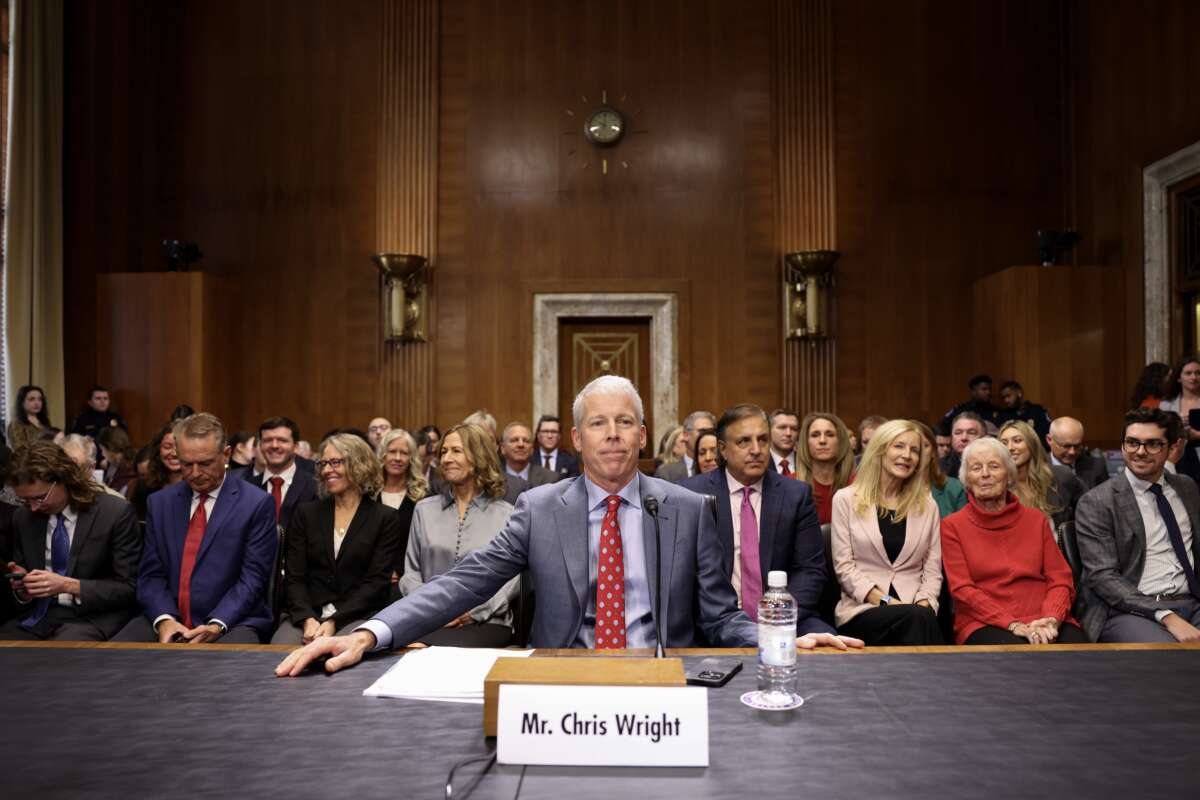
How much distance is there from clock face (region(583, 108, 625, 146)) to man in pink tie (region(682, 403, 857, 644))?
636cm

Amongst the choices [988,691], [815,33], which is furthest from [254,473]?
[815,33]

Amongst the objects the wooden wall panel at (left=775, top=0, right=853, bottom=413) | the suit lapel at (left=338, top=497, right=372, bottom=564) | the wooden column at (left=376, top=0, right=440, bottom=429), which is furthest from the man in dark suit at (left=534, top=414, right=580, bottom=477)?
the suit lapel at (left=338, top=497, right=372, bottom=564)

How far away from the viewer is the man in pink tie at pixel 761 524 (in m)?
3.43

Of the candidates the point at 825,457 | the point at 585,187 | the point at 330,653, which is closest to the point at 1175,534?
the point at 825,457

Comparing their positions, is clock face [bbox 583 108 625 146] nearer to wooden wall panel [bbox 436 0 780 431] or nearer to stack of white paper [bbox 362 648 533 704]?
wooden wall panel [bbox 436 0 780 431]

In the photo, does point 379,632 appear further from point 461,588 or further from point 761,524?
Result: point 761,524

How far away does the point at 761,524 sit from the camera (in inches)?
136

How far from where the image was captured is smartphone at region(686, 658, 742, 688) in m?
1.74

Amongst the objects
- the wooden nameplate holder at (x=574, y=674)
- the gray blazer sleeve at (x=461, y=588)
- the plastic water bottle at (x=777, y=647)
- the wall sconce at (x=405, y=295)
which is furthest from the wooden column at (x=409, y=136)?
the wooden nameplate holder at (x=574, y=674)

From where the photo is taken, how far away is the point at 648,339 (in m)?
9.57

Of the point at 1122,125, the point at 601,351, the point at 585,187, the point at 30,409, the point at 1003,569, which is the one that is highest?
the point at 1122,125

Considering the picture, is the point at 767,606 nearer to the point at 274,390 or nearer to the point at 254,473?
the point at 254,473

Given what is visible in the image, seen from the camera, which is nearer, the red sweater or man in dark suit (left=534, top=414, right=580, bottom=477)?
the red sweater

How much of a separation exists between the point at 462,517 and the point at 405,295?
18.8 ft
